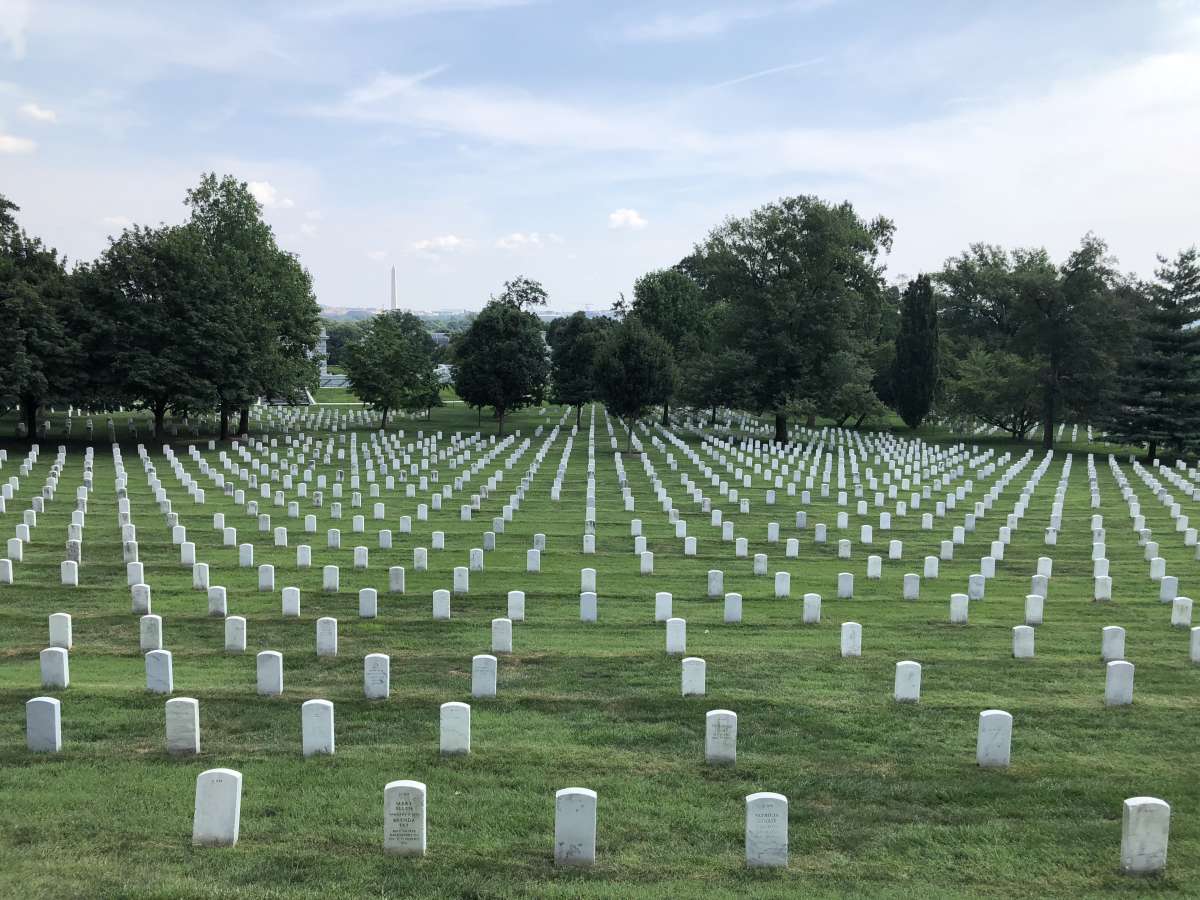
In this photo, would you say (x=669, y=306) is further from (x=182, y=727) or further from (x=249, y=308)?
(x=182, y=727)

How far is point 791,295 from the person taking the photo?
47375 mm

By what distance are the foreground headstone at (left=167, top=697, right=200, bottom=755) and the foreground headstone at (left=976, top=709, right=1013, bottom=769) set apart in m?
6.16

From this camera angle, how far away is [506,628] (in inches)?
454

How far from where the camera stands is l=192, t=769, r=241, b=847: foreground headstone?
654 cm

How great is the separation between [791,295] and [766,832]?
1681 inches

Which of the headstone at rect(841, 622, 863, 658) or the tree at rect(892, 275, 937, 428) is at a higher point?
the tree at rect(892, 275, 937, 428)

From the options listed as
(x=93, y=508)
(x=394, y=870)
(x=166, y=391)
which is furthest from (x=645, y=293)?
(x=394, y=870)

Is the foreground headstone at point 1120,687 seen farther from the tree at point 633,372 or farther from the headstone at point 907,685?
the tree at point 633,372

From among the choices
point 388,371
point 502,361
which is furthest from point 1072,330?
point 388,371

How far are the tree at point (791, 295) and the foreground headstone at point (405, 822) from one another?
40917mm

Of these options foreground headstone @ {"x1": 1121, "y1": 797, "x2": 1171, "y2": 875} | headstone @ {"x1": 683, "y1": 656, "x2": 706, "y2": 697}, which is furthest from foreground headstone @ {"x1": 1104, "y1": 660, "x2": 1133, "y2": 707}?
headstone @ {"x1": 683, "y1": 656, "x2": 706, "y2": 697}

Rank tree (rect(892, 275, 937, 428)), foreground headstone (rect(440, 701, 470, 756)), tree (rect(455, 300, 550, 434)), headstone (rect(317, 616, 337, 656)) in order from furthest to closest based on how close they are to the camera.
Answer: tree (rect(892, 275, 937, 428))
tree (rect(455, 300, 550, 434))
headstone (rect(317, 616, 337, 656))
foreground headstone (rect(440, 701, 470, 756))

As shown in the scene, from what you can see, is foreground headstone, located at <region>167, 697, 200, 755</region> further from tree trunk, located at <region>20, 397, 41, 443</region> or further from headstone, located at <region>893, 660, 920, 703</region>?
tree trunk, located at <region>20, 397, 41, 443</region>

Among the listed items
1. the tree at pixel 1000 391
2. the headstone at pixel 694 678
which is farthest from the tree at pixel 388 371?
the headstone at pixel 694 678
